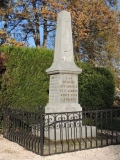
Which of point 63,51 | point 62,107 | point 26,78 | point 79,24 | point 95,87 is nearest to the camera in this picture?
point 62,107

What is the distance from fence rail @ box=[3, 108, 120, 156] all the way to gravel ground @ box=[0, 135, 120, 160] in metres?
0.21

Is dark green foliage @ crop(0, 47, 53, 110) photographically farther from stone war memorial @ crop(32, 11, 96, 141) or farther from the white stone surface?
the white stone surface

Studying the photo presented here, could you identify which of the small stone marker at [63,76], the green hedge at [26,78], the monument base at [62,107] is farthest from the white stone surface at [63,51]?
the green hedge at [26,78]

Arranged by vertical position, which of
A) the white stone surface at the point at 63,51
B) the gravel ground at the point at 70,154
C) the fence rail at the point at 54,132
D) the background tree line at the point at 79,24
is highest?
the background tree line at the point at 79,24

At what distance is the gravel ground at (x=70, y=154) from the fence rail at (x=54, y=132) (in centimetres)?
21

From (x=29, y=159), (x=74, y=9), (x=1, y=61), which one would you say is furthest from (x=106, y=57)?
(x=29, y=159)

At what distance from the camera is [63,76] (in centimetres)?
795

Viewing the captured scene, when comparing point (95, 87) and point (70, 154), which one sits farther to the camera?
point (95, 87)

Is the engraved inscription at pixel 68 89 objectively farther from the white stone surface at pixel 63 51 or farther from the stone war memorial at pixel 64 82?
the white stone surface at pixel 63 51

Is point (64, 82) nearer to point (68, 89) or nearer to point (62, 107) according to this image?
point (68, 89)

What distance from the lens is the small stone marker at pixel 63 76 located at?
7.86 m

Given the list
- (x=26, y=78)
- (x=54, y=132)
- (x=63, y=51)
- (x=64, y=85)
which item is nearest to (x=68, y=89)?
(x=64, y=85)

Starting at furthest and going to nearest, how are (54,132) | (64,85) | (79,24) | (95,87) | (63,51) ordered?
(79,24)
(95,87)
(63,51)
(64,85)
(54,132)

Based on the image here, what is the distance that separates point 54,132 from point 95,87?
22.9ft
